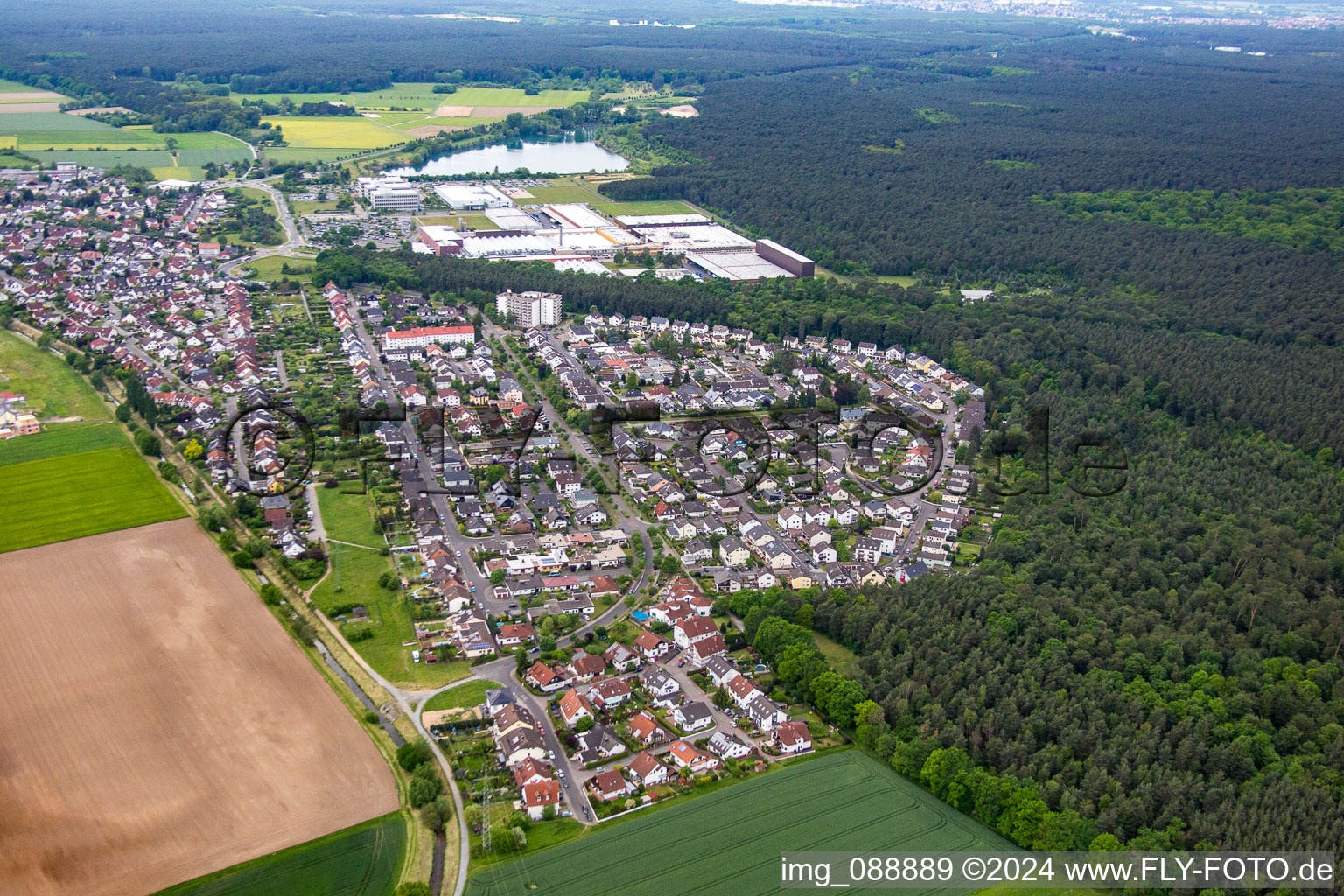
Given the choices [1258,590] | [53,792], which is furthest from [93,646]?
[1258,590]

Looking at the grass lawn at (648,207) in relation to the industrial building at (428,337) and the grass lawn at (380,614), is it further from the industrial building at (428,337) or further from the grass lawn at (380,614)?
the grass lawn at (380,614)

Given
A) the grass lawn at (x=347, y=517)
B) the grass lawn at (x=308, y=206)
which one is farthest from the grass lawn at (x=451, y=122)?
the grass lawn at (x=347, y=517)

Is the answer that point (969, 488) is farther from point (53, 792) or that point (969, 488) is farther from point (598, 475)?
point (53, 792)

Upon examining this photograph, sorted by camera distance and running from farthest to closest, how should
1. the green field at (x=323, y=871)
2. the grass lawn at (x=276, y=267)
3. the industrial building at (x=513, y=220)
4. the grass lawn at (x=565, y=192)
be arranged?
the grass lawn at (x=565, y=192) → the industrial building at (x=513, y=220) → the grass lawn at (x=276, y=267) → the green field at (x=323, y=871)

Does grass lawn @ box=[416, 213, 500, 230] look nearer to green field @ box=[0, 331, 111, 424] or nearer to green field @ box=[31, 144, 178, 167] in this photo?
green field @ box=[31, 144, 178, 167]

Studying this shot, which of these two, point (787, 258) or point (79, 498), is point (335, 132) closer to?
Result: point (787, 258)

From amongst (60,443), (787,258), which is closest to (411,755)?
(60,443)
